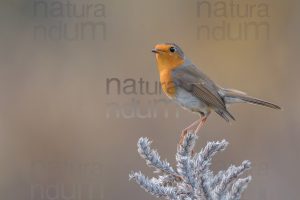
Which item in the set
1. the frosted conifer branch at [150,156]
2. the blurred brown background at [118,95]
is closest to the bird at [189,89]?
the frosted conifer branch at [150,156]

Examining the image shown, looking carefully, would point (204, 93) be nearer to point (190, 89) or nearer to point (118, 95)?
point (190, 89)

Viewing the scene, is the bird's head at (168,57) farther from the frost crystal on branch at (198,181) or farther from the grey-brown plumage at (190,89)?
the frost crystal on branch at (198,181)

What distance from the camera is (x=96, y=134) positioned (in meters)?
7.28

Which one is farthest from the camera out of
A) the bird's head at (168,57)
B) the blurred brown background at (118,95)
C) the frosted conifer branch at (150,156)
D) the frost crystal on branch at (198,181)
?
the blurred brown background at (118,95)

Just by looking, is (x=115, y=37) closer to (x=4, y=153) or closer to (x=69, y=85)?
(x=69, y=85)

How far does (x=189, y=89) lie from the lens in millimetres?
4461

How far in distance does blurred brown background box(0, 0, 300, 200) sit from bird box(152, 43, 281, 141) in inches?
78.9

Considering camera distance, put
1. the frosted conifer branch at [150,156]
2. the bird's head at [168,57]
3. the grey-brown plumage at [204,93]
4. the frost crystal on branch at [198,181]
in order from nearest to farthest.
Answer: the frost crystal on branch at [198,181] → the frosted conifer branch at [150,156] → the grey-brown plumage at [204,93] → the bird's head at [168,57]

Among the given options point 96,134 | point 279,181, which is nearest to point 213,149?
point 279,181

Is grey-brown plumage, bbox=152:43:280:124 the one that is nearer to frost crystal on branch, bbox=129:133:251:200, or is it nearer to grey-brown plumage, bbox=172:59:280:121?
grey-brown plumage, bbox=172:59:280:121

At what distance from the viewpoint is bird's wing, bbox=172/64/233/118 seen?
14.4 feet

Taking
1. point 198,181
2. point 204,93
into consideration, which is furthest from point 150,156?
point 204,93

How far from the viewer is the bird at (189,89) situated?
439 cm

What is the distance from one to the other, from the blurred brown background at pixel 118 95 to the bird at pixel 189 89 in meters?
2.00
